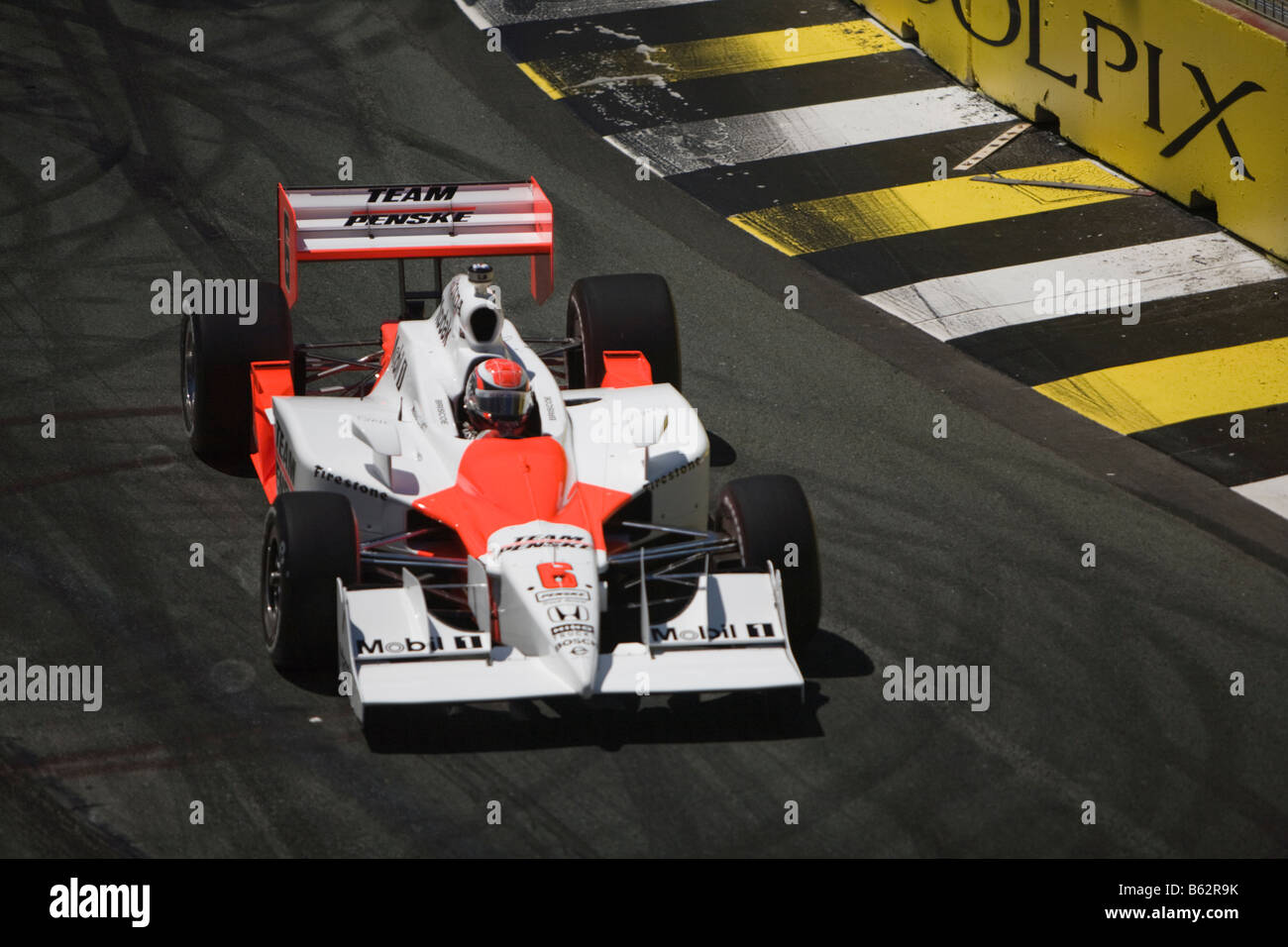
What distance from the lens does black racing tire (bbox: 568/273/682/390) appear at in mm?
11953

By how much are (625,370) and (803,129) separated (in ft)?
20.3

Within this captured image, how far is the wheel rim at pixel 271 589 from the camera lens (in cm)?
949

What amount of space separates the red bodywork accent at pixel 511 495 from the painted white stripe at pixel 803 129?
22.8ft

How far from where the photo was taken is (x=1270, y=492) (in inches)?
472

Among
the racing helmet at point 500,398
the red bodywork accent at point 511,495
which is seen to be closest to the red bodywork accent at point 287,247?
the racing helmet at point 500,398

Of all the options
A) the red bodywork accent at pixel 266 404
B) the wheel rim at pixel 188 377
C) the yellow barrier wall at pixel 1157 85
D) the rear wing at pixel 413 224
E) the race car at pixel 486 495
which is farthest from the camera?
the yellow barrier wall at pixel 1157 85

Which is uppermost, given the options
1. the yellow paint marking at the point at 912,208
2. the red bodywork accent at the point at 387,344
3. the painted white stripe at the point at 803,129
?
the painted white stripe at the point at 803,129

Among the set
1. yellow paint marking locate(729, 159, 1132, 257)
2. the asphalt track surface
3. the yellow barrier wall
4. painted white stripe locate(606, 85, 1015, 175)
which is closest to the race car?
the asphalt track surface

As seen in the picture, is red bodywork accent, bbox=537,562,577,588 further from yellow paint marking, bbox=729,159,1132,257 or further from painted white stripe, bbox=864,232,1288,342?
yellow paint marking, bbox=729,159,1132,257

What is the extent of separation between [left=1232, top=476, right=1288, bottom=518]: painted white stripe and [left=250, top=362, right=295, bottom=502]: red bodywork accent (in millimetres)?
5944

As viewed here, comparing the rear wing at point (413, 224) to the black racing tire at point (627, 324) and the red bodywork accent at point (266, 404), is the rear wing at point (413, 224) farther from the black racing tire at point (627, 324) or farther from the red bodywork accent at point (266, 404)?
the red bodywork accent at point (266, 404)

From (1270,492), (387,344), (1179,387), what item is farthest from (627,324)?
(1270,492)
